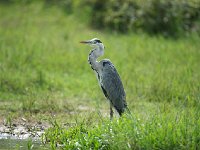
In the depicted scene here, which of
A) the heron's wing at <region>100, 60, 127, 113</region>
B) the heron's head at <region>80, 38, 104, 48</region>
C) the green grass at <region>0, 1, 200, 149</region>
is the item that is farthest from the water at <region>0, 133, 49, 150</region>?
the heron's head at <region>80, 38, 104, 48</region>

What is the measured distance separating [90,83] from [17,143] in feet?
13.0

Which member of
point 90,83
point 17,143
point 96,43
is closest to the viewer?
point 17,143

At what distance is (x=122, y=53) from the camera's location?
13531 mm

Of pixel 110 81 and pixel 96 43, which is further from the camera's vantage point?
pixel 96 43

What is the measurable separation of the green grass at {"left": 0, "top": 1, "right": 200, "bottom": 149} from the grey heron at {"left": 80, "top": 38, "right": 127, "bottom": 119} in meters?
0.35

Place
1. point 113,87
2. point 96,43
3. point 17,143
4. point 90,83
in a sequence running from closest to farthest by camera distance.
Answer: point 17,143
point 113,87
point 96,43
point 90,83

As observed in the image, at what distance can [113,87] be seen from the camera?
8.11 metres

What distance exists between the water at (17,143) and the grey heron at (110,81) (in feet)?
4.03

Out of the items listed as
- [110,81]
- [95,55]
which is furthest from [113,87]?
[95,55]

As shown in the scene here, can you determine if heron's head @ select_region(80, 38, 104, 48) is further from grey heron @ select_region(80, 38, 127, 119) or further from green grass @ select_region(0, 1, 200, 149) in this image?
green grass @ select_region(0, 1, 200, 149)

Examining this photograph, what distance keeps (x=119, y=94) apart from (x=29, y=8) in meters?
10.7

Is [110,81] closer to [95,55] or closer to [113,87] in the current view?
[113,87]

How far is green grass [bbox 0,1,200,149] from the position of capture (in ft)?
21.5

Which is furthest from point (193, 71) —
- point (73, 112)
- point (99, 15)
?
point (99, 15)
